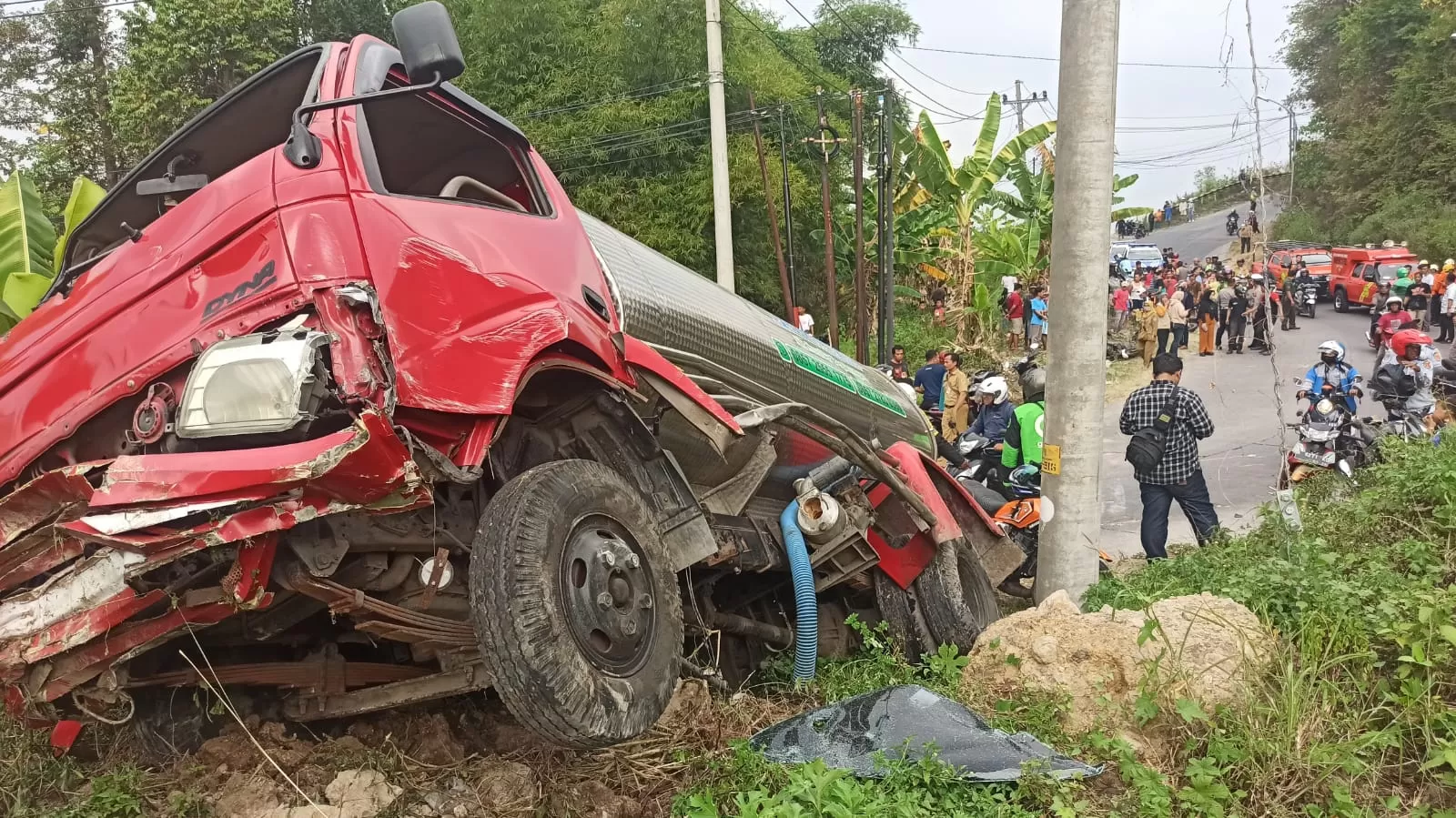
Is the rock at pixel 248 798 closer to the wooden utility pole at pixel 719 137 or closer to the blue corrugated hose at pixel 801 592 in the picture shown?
the blue corrugated hose at pixel 801 592

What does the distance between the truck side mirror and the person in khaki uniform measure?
929 cm

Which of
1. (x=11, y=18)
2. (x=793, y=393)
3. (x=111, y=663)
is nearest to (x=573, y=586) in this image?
(x=111, y=663)

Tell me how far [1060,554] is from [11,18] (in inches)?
1028

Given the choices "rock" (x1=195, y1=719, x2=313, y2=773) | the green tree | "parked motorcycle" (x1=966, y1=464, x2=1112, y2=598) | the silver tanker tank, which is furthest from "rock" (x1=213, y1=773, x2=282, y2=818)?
the green tree

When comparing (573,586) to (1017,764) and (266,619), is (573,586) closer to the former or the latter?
(266,619)

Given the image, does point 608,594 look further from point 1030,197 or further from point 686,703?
point 1030,197

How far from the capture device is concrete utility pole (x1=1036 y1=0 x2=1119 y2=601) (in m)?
4.69

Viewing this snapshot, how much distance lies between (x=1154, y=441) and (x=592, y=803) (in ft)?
16.4

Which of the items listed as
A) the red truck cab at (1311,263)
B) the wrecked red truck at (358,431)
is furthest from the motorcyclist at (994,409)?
the red truck cab at (1311,263)

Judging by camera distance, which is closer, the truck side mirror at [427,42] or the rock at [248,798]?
the truck side mirror at [427,42]

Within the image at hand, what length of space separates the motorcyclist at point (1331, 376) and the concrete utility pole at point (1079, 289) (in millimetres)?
5343

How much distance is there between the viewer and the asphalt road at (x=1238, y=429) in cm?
911

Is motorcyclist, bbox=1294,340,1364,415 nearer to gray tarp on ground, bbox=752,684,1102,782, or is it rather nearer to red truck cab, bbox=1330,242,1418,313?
gray tarp on ground, bbox=752,684,1102,782

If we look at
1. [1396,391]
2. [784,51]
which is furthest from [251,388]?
[784,51]
